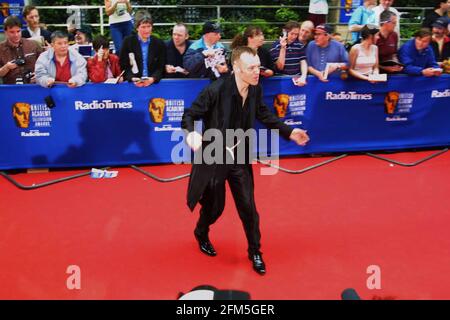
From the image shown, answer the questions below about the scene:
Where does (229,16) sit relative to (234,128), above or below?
above

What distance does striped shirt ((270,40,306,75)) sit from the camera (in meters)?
7.38

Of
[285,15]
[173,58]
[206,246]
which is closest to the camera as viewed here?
[206,246]

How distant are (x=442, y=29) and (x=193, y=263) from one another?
647 centimetres

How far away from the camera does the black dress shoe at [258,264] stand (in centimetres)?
442

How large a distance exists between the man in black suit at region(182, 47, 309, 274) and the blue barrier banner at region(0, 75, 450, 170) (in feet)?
9.42

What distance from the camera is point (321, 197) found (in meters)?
6.17

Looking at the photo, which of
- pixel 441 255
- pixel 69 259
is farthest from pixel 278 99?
pixel 69 259

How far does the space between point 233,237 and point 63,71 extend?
11.9 ft

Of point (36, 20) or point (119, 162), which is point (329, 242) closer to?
point (119, 162)

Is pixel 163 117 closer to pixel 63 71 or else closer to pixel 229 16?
pixel 63 71

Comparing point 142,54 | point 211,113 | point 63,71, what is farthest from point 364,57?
point 63,71

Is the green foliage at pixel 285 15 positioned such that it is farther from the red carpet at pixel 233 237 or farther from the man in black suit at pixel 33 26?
the red carpet at pixel 233 237

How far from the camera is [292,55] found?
741 cm

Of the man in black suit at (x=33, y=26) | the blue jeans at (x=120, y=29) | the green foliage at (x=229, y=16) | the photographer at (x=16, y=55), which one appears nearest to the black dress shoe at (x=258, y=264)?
the photographer at (x=16, y=55)
